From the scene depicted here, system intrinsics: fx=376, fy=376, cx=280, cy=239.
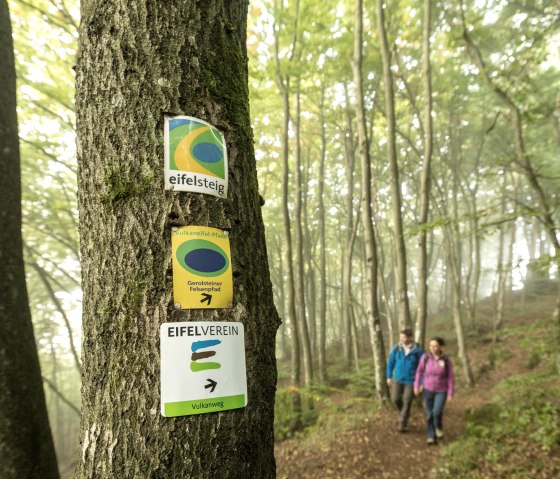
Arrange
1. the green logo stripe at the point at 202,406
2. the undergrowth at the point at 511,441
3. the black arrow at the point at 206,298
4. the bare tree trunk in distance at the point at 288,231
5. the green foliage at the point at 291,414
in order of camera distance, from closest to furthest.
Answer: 1. the green logo stripe at the point at 202,406
2. the black arrow at the point at 206,298
3. the undergrowth at the point at 511,441
4. the green foliage at the point at 291,414
5. the bare tree trunk in distance at the point at 288,231

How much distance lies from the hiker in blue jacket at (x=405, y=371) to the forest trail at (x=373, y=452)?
18.1 inches

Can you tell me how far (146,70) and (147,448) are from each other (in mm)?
1187

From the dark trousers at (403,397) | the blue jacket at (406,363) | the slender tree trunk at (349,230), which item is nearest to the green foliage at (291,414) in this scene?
the dark trousers at (403,397)

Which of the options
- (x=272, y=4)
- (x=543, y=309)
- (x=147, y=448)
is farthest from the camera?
(x=543, y=309)

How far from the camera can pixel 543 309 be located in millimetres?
19828

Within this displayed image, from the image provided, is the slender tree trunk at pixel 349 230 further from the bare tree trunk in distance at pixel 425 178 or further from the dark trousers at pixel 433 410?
the dark trousers at pixel 433 410

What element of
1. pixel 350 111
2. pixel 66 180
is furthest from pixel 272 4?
pixel 66 180

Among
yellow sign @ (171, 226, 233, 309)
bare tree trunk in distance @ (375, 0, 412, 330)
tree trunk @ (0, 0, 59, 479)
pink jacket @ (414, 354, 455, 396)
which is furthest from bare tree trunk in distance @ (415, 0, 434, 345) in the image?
yellow sign @ (171, 226, 233, 309)

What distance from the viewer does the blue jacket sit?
Result: 7301mm

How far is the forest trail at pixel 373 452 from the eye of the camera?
19.8 ft

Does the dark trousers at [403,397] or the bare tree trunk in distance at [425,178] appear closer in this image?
the dark trousers at [403,397]

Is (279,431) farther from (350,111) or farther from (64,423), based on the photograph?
(64,423)

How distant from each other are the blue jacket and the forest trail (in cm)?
101

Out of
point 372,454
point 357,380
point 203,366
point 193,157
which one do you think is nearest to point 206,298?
point 203,366
